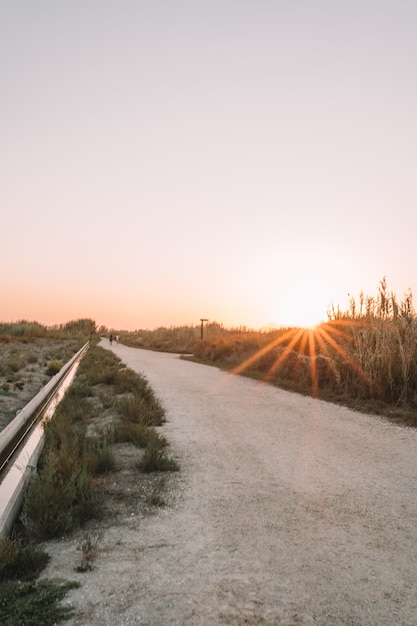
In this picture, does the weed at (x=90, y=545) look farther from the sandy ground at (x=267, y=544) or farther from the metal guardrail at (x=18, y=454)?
the metal guardrail at (x=18, y=454)

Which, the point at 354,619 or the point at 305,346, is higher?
the point at 305,346

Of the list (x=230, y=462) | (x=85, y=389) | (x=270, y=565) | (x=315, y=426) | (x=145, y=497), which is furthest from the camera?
(x=85, y=389)

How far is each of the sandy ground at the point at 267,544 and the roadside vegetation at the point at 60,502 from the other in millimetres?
139

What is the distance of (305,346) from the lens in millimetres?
15805

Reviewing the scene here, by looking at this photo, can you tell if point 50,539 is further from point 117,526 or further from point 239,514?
point 239,514

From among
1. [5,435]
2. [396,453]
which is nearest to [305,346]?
[396,453]

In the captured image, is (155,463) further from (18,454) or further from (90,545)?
(90,545)

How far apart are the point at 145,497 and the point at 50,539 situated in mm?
1181

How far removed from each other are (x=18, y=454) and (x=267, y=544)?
3.87m

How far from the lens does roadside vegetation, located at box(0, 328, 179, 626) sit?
9.37 feet

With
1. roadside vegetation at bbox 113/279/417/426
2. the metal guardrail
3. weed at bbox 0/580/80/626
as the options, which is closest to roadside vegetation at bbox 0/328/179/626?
weed at bbox 0/580/80/626

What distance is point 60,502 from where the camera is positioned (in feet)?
13.6

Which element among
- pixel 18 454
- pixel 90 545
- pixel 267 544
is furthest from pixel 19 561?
pixel 18 454

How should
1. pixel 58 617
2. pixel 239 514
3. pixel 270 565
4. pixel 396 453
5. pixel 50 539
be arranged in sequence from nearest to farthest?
pixel 58 617 < pixel 270 565 < pixel 50 539 < pixel 239 514 < pixel 396 453
